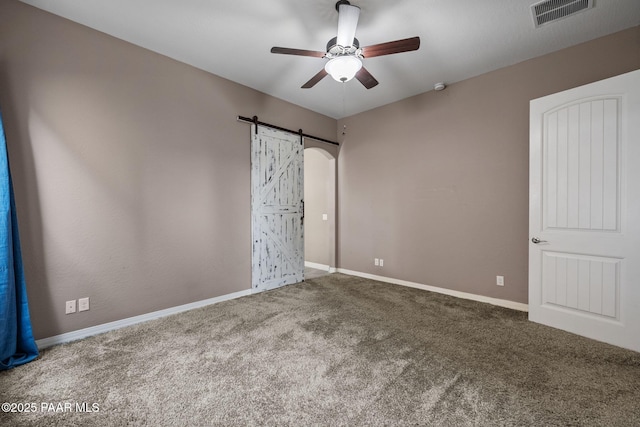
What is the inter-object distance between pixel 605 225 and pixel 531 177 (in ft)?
2.42

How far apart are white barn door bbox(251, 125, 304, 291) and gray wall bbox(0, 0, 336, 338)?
10.2 inches

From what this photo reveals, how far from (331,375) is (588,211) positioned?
2.76 metres

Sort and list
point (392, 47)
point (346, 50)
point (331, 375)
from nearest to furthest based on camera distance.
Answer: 1. point (331, 375)
2. point (392, 47)
3. point (346, 50)

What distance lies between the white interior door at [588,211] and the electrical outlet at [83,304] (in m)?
4.44

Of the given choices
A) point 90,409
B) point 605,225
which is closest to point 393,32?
point 605,225

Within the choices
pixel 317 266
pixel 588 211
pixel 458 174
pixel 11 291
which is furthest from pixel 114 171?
pixel 588 211

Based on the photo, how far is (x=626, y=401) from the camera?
1.68 metres

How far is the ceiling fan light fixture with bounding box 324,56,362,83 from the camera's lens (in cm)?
229

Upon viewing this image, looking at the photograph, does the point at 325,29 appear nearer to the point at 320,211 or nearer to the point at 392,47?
the point at 392,47

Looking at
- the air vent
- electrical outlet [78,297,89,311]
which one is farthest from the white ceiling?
electrical outlet [78,297,89,311]

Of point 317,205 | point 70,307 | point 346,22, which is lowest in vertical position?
point 70,307

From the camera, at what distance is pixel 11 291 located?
6.79ft

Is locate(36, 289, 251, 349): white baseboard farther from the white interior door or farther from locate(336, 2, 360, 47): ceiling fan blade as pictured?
the white interior door

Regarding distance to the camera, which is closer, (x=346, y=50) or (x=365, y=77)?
(x=346, y=50)
